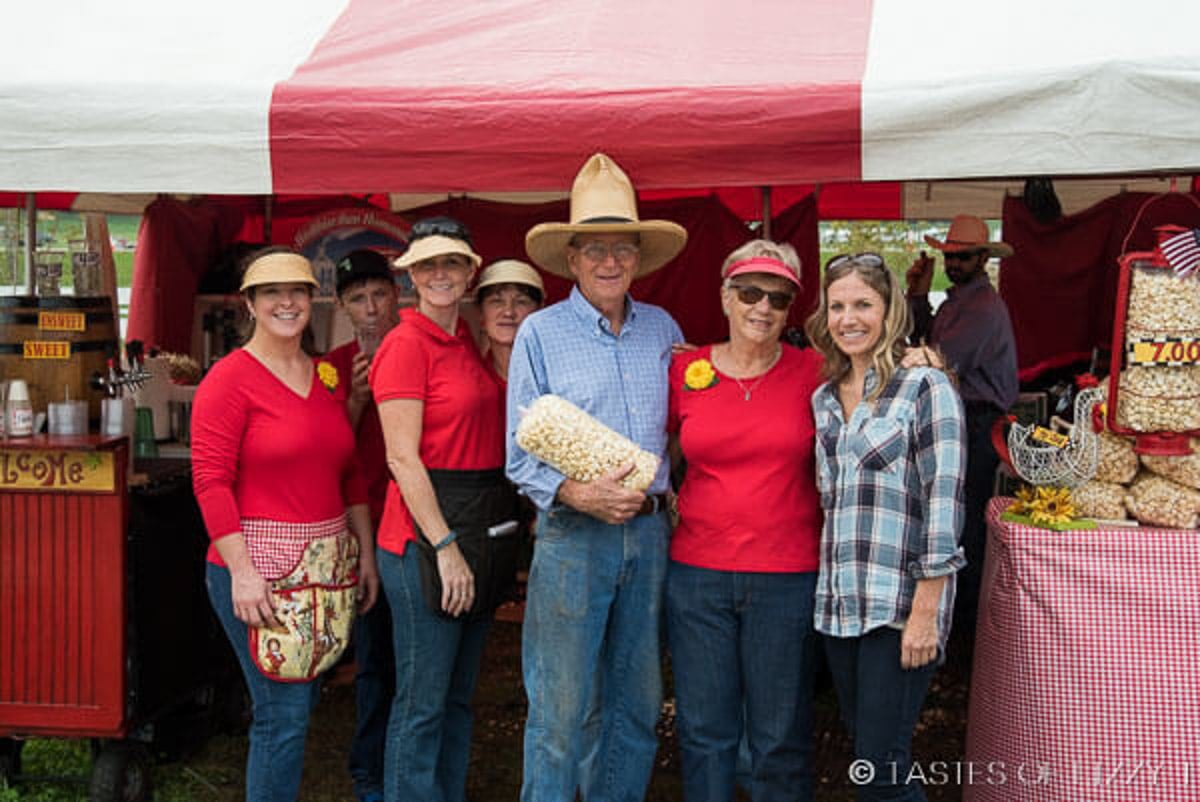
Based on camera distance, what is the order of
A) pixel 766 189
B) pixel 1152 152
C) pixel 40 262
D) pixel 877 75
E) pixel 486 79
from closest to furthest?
pixel 1152 152 → pixel 877 75 → pixel 486 79 → pixel 40 262 → pixel 766 189

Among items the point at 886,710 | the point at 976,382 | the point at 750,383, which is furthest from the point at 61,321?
the point at 976,382

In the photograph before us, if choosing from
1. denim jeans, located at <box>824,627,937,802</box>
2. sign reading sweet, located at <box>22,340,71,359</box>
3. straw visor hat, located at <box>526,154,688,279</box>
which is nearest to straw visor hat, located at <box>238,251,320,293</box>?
straw visor hat, located at <box>526,154,688,279</box>

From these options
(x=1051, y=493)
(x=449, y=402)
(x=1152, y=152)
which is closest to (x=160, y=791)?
(x=449, y=402)

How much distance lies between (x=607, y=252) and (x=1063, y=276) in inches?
256

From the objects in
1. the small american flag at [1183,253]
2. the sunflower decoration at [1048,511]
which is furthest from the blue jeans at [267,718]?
the small american flag at [1183,253]

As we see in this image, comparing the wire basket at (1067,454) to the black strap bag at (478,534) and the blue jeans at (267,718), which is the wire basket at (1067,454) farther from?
the blue jeans at (267,718)

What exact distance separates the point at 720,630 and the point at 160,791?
226 cm

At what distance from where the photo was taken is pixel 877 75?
2.84 metres

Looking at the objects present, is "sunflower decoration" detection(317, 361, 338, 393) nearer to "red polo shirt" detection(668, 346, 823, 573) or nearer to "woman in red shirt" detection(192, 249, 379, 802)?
"woman in red shirt" detection(192, 249, 379, 802)

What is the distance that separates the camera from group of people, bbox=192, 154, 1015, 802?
263 centimetres

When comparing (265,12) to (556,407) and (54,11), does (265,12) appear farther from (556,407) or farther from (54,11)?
(556,407)

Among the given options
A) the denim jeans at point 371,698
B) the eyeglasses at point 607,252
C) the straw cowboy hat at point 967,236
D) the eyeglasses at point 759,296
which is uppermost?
the straw cowboy hat at point 967,236

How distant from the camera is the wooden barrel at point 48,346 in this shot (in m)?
3.45

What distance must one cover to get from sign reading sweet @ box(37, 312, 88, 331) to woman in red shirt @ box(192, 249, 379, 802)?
857mm
